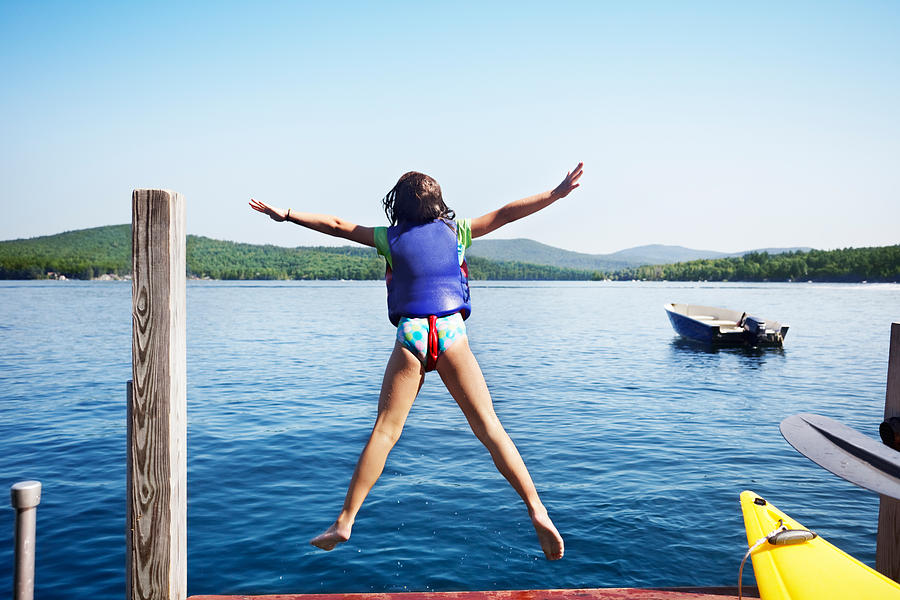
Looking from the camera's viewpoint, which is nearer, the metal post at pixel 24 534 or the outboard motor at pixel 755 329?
the metal post at pixel 24 534

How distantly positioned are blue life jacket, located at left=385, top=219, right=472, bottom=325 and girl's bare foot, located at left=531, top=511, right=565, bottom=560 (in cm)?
132

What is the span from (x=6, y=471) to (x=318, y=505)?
6822 mm

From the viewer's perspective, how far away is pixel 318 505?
38.1ft

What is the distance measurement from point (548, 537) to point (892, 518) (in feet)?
9.22

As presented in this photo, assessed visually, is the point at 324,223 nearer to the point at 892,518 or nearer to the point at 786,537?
the point at 786,537

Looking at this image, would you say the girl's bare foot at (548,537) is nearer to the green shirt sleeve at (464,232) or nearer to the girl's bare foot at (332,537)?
the girl's bare foot at (332,537)

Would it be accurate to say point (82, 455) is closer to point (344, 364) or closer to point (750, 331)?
point (344, 364)

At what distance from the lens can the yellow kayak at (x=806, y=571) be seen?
4395mm

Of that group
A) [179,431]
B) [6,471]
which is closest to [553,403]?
[6,471]

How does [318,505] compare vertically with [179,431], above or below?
below

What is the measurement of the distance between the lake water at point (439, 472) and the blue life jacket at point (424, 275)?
5.67m

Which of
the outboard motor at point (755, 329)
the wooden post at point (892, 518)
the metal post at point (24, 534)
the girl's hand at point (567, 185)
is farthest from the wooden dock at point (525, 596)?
the outboard motor at point (755, 329)

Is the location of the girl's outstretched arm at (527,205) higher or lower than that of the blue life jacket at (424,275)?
higher

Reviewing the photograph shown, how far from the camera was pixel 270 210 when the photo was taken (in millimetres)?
4336
